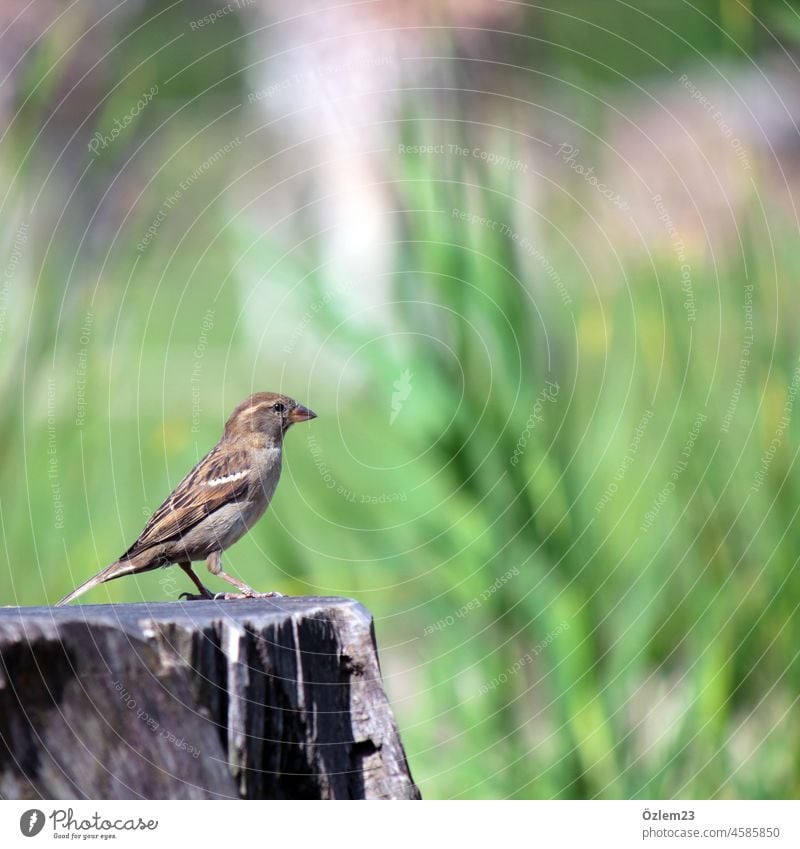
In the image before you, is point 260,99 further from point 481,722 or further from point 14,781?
point 14,781

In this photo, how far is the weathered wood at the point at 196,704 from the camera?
2104 mm

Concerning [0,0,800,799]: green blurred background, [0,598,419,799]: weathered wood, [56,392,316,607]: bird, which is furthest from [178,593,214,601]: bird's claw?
[0,0,800,799]: green blurred background

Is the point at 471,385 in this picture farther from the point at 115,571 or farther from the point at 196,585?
the point at 115,571

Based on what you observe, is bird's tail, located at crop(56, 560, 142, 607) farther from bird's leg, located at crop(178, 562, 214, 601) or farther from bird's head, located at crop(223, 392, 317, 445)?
bird's head, located at crop(223, 392, 317, 445)

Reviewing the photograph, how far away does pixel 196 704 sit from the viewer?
7.24ft

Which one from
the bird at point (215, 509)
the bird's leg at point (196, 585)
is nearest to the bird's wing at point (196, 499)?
the bird at point (215, 509)

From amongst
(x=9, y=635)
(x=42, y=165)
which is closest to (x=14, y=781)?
(x=9, y=635)

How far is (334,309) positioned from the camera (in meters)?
4.05

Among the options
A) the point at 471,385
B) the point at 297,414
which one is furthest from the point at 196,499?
the point at 471,385

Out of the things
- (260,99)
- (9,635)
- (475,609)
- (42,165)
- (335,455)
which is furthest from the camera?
(260,99)

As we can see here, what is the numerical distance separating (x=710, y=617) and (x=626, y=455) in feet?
1.93

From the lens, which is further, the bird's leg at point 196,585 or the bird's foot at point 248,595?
the bird's leg at point 196,585

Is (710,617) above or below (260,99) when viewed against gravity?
below

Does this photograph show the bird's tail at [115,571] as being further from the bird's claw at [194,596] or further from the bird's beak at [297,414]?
the bird's beak at [297,414]
